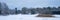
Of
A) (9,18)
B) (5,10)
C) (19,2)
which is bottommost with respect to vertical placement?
(9,18)

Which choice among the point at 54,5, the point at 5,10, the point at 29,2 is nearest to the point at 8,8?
the point at 5,10

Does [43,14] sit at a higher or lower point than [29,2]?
lower

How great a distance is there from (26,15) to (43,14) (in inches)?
8.5

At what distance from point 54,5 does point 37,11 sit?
0.23 m

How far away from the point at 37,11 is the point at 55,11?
23 cm

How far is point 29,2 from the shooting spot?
3.52 ft

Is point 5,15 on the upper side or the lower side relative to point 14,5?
lower

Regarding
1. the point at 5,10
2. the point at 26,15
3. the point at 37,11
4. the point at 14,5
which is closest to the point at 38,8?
the point at 37,11

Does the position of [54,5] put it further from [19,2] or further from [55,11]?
[19,2]

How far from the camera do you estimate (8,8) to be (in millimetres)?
1069

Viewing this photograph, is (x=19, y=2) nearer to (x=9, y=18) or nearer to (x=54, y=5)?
(x=9, y=18)

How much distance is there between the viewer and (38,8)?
107 cm

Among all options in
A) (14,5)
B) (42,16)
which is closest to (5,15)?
(14,5)

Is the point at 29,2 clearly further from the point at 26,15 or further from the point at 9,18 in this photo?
the point at 9,18
